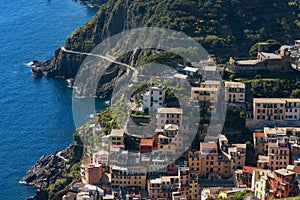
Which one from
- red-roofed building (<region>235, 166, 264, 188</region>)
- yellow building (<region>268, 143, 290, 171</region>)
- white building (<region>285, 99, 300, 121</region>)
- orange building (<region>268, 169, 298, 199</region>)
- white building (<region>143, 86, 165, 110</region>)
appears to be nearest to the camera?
orange building (<region>268, 169, 298, 199</region>)

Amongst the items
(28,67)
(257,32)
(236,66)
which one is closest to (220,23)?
(257,32)

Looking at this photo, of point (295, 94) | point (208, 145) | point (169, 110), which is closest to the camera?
point (208, 145)

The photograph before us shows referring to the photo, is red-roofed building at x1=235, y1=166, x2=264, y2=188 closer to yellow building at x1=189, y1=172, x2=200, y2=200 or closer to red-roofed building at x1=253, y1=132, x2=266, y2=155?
yellow building at x1=189, y1=172, x2=200, y2=200

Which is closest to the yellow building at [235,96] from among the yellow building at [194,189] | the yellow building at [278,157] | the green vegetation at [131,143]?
the yellow building at [278,157]

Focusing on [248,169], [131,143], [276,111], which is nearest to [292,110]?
[276,111]

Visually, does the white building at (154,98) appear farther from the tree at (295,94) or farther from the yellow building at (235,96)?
the tree at (295,94)

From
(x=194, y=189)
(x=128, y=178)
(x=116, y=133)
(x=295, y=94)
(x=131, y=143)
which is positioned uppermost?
(x=295, y=94)

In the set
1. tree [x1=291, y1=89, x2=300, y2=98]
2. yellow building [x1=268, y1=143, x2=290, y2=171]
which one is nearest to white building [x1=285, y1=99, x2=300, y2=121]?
tree [x1=291, y1=89, x2=300, y2=98]

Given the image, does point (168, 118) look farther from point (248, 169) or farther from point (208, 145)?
point (248, 169)
